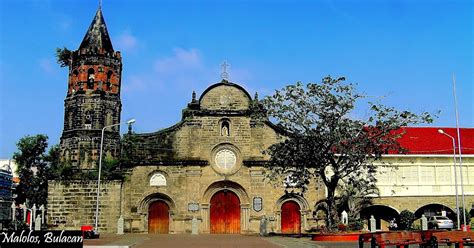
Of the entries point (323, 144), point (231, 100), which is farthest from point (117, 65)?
point (323, 144)

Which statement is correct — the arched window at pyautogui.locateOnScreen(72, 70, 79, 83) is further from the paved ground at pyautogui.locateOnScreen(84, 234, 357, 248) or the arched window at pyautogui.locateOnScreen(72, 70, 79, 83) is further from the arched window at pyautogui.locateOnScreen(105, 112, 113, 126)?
the paved ground at pyautogui.locateOnScreen(84, 234, 357, 248)

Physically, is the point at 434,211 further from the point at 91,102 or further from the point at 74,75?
the point at 74,75

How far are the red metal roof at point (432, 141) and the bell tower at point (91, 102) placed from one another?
68.7 ft

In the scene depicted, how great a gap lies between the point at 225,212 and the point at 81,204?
30.7 ft

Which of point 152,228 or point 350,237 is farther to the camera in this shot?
point 152,228

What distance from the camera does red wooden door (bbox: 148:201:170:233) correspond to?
3525 centimetres

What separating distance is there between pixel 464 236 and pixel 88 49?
28632 mm

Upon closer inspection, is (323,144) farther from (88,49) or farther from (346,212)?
(88,49)

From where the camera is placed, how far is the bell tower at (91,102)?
118 feet

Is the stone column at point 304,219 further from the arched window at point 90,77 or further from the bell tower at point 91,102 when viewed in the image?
the arched window at point 90,77

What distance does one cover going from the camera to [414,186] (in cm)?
3784

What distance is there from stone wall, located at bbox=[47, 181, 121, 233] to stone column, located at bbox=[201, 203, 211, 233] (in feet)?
17.9

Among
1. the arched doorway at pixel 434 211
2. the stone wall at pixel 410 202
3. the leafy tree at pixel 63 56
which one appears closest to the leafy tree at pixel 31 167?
the leafy tree at pixel 63 56

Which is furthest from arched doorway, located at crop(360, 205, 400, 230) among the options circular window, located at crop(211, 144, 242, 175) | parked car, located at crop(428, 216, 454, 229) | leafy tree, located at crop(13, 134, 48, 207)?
leafy tree, located at crop(13, 134, 48, 207)
